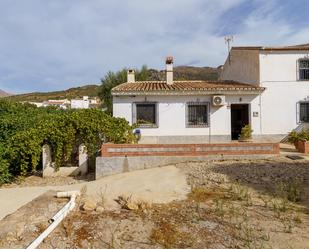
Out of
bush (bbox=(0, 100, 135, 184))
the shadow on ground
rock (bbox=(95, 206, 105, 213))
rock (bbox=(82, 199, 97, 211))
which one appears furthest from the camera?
bush (bbox=(0, 100, 135, 184))

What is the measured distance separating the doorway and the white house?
375mm

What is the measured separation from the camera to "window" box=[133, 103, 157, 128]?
17344 mm

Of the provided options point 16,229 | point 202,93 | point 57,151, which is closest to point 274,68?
point 202,93

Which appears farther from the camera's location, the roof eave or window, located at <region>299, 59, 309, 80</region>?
window, located at <region>299, 59, 309, 80</region>

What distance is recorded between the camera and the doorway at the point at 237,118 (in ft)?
60.9

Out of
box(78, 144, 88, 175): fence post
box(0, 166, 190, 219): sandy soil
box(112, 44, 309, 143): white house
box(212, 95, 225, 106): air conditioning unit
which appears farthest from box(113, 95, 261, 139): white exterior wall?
box(0, 166, 190, 219): sandy soil

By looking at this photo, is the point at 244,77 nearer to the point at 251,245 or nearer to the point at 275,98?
the point at 275,98

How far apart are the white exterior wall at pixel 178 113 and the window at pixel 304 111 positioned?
251 centimetres

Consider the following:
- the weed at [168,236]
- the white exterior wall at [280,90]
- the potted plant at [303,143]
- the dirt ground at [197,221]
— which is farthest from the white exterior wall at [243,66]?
the weed at [168,236]

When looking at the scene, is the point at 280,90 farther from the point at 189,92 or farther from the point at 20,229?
the point at 20,229

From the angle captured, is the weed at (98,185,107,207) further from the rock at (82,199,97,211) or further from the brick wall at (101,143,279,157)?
the brick wall at (101,143,279,157)

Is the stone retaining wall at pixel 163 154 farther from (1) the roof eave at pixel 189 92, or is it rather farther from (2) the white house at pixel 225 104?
(1) the roof eave at pixel 189 92

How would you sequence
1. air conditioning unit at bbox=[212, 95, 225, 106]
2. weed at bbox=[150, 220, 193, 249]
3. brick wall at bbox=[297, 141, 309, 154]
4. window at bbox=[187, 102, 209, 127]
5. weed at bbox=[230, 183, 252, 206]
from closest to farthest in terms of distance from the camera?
weed at bbox=[150, 220, 193, 249] → weed at bbox=[230, 183, 252, 206] → brick wall at bbox=[297, 141, 309, 154] → air conditioning unit at bbox=[212, 95, 225, 106] → window at bbox=[187, 102, 209, 127]

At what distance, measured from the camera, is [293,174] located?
413 inches
